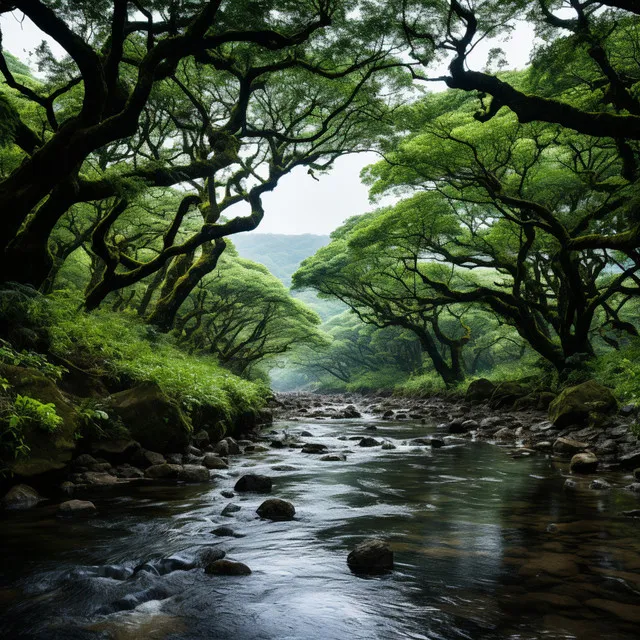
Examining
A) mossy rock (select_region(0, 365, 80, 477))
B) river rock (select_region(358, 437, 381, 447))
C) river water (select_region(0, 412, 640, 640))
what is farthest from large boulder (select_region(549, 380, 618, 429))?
mossy rock (select_region(0, 365, 80, 477))

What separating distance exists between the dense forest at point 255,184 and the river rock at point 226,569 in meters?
0.89

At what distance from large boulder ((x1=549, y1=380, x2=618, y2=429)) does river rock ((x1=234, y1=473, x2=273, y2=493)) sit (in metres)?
7.54

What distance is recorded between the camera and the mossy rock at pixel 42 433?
5.32 meters

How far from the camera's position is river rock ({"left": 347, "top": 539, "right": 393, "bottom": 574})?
11.9 feet

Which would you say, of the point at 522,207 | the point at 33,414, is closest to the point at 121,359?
the point at 33,414

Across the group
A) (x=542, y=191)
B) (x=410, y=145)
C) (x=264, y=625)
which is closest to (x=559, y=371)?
(x=542, y=191)

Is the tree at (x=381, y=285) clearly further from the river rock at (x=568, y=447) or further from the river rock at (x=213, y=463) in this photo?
the river rock at (x=213, y=463)

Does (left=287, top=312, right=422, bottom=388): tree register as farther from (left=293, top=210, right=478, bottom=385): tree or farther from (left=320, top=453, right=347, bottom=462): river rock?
(left=320, top=453, right=347, bottom=462): river rock

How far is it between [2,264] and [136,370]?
288cm

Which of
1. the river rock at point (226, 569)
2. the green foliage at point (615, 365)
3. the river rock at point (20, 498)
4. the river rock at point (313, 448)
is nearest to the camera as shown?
the river rock at point (226, 569)

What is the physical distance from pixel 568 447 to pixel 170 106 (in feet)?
44.5

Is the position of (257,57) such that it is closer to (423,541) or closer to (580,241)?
(580,241)

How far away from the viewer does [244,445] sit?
1095 centimetres

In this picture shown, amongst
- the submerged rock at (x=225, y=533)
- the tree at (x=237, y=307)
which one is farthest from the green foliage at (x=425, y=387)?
the submerged rock at (x=225, y=533)
